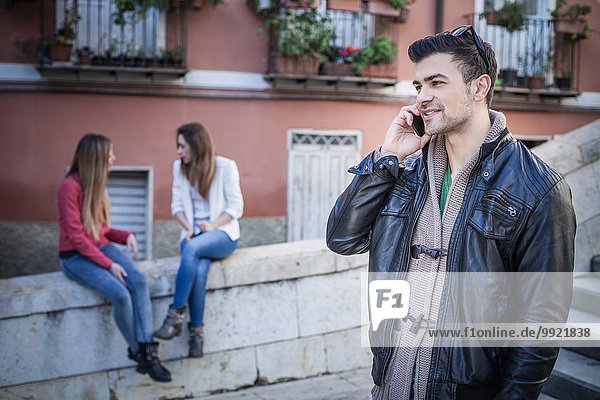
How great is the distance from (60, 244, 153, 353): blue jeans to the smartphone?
295 cm

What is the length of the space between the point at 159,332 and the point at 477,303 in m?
3.23

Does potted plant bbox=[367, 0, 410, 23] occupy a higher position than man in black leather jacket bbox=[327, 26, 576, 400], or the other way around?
potted plant bbox=[367, 0, 410, 23]

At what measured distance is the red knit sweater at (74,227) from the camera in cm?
512

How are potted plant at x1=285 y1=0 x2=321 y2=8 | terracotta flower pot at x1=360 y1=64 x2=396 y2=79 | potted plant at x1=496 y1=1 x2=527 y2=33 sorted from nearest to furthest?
potted plant at x1=285 y1=0 x2=321 y2=8, terracotta flower pot at x1=360 y1=64 x2=396 y2=79, potted plant at x1=496 y1=1 x2=527 y2=33

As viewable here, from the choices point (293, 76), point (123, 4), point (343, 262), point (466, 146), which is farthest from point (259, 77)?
point (466, 146)

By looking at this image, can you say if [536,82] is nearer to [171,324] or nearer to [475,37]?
[171,324]

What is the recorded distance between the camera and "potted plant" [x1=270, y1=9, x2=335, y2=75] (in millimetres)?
11375

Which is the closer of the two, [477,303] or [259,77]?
[477,303]

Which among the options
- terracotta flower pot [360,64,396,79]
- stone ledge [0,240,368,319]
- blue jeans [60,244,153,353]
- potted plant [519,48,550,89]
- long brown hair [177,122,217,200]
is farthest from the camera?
potted plant [519,48,550,89]

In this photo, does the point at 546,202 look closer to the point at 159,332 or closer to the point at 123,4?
the point at 159,332

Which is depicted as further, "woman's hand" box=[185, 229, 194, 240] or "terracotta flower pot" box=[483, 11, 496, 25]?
"terracotta flower pot" box=[483, 11, 496, 25]

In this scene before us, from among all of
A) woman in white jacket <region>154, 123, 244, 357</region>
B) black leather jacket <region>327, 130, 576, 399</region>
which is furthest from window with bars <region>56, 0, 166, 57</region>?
black leather jacket <region>327, 130, 576, 399</region>

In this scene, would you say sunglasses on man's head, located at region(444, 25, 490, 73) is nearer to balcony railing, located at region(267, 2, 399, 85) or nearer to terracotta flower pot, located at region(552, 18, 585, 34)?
balcony railing, located at region(267, 2, 399, 85)

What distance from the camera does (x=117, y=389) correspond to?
523 cm
